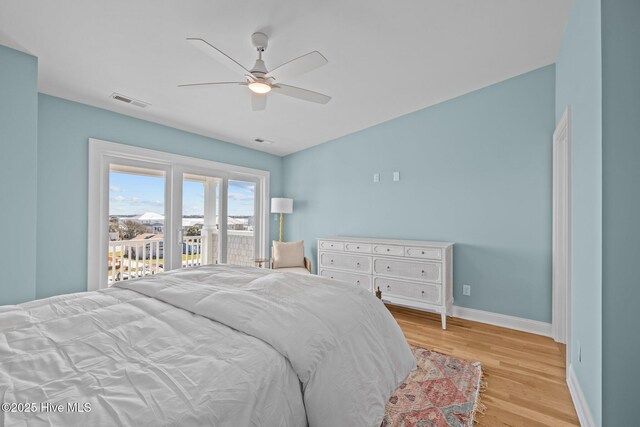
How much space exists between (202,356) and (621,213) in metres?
2.04

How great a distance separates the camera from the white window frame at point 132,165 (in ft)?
10.3

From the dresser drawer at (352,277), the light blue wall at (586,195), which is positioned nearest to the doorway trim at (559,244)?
the light blue wall at (586,195)

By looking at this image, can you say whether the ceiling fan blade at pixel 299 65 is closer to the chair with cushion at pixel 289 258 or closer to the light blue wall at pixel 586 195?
the light blue wall at pixel 586 195

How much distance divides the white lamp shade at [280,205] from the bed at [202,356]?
10.2 ft

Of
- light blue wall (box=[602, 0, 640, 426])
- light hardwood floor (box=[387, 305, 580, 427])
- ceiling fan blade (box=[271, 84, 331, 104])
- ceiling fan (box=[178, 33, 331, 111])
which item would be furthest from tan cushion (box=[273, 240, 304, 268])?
light blue wall (box=[602, 0, 640, 426])

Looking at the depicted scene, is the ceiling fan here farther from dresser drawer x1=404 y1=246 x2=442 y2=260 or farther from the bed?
dresser drawer x1=404 y1=246 x2=442 y2=260

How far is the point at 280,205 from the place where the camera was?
16.3 feet

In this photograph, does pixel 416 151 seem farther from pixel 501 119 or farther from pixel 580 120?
pixel 580 120

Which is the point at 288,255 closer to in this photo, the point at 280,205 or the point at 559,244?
the point at 280,205

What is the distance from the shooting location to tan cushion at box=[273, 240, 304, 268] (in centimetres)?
A: 446

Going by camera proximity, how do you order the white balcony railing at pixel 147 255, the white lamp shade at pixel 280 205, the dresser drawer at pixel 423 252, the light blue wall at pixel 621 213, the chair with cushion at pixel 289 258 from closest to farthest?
the light blue wall at pixel 621 213 < the dresser drawer at pixel 423 252 < the white balcony railing at pixel 147 255 < the chair with cushion at pixel 289 258 < the white lamp shade at pixel 280 205

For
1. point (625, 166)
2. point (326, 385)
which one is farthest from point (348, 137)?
point (326, 385)

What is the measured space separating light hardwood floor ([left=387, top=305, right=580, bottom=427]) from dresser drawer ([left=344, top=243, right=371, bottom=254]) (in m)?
0.94

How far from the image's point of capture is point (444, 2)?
203 centimetres
